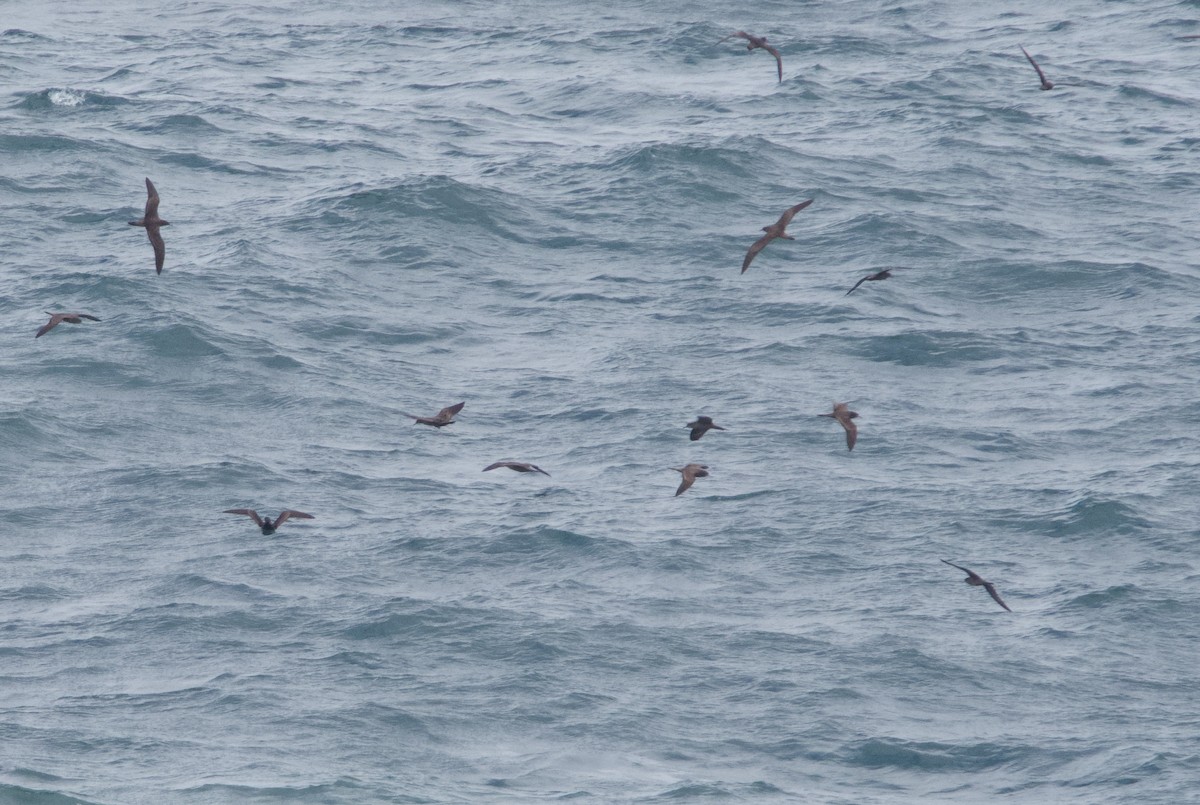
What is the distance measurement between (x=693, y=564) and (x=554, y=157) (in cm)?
1678

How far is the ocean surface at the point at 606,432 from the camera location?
2666cm

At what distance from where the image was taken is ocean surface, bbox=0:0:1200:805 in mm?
26656

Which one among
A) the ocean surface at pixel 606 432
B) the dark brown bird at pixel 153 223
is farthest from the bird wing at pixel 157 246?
the ocean surface at pixel 606 432

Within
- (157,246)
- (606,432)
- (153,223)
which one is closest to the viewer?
(157,246)

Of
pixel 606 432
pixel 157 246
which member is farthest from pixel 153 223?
pixel 606 432

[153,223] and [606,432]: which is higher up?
[153,223]

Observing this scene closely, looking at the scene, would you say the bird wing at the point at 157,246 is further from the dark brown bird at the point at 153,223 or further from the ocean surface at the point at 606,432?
the ocean surface at the point at 606,432

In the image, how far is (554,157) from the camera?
146 ft

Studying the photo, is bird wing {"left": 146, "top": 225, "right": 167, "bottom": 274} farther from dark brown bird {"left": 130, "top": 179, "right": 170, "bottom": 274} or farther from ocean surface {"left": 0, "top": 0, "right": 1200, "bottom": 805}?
ocean surface {"left": 0, "top": 0, "right": 1200, "bottom": 805}

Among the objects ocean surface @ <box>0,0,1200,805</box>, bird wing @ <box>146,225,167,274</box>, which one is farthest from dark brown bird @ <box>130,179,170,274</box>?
ocean surface @ <box>0,0,1200,805</box>

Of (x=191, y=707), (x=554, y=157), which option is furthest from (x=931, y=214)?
(x=191, y=707)

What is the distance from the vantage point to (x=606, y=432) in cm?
3316

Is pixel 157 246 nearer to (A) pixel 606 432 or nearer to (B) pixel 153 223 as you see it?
(B) pixel 153 223

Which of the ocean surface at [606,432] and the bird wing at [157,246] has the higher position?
the bird wing at [157,246]
